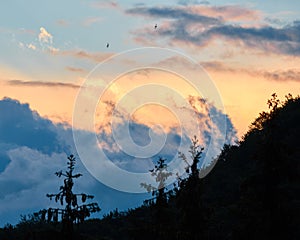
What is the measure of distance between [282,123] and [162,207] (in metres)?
102

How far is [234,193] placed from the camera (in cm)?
11781

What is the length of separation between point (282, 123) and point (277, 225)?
10783 cm

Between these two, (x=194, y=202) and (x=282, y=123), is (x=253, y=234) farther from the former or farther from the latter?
(x=282, y=123)

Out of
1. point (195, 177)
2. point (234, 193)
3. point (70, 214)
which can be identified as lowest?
point (70, 214)

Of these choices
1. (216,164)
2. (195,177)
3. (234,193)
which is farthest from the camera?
(216,164)

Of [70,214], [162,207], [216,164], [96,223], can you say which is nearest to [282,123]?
[216,164]

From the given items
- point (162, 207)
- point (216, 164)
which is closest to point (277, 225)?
point (162, 207)

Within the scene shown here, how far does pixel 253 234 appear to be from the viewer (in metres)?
34.0

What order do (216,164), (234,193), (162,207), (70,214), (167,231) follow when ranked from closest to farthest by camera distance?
(70,214) < (167,231) < (162,207) < (234,193) < (216,164)

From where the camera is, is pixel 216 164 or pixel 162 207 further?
pixel 216 164

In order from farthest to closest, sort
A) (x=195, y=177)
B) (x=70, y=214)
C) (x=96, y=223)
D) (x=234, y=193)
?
(x=96, y=223) → (x=234, y=193) → (x=195, y=177) → (x=70, y=214)

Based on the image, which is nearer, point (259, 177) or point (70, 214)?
point (70, 214)

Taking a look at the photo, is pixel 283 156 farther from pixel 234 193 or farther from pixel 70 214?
pixel 234 193

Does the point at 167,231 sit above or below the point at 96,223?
below
